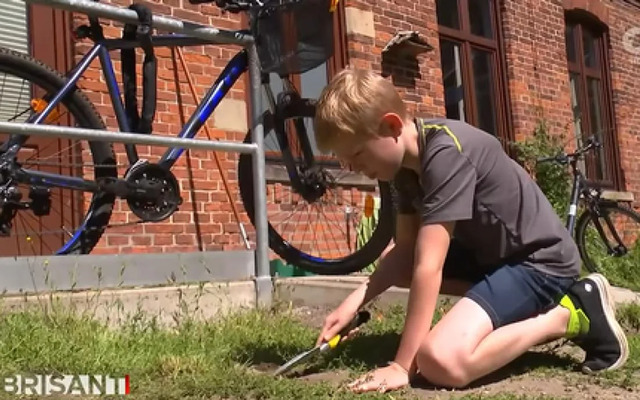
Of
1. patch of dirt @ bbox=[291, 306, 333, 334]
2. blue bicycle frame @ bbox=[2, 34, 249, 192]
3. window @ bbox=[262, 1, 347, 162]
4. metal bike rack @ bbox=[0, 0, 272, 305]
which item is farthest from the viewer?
window @ bbox=[262, 1, 347, 162]

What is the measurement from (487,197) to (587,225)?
467cm

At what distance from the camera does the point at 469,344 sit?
101 inches

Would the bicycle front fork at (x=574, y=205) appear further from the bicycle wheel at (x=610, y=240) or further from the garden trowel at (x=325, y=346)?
the garden trowel at (x=325, y=346)

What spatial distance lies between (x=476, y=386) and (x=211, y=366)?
2.85ft

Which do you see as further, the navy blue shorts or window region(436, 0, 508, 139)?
window region(436, 0, 508, 139)

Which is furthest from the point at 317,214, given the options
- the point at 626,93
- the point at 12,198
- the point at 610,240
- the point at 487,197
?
the point at 626,93

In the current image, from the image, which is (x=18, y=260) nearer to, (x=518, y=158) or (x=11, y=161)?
(x=11, y=161)

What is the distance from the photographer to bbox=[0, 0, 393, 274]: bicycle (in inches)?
149

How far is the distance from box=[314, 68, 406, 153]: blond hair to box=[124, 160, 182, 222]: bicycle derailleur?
1.50 meters

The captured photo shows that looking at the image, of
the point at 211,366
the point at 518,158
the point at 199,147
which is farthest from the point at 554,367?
the point at 518,158

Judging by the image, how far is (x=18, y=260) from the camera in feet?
10.7

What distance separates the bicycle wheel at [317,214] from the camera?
4.41 m

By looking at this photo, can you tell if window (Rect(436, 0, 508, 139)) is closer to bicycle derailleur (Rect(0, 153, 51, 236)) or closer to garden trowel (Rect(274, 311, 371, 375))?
bicycle derailleur (Rect(0, 153, 51, 236))

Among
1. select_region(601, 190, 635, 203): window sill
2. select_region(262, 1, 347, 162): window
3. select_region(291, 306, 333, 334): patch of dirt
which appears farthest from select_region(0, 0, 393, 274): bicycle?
select_region(601, 190, 635, 203): window sill
